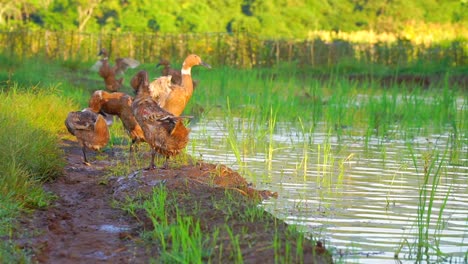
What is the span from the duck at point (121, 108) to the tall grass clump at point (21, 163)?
0.77 m

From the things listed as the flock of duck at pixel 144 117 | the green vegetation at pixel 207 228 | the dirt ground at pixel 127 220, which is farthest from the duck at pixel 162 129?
the green vegetation at pixel 207 228

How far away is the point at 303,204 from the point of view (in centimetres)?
805

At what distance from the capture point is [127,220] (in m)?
6.97

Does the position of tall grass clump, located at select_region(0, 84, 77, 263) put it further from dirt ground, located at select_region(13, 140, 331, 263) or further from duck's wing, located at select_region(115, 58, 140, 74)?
duck's wing, located at select_region(115, 58, 140, 74)

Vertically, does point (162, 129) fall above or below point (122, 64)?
below

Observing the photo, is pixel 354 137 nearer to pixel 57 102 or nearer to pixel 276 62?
pixel 57 102

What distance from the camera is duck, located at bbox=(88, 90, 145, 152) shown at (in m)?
10.1

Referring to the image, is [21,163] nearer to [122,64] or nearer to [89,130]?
[89,130]

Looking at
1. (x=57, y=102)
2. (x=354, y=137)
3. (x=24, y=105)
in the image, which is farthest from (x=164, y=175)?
(x=354, y=137)

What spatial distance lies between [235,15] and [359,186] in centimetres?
4660

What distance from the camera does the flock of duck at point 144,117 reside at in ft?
28.0

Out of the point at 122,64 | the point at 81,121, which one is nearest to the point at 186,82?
the point at 81,121

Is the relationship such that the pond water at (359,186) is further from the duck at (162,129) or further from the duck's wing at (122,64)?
the duck's wing at (122,64)

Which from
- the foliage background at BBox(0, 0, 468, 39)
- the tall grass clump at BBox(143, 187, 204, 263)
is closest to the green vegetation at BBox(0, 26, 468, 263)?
the tall grass clump at BBox(143, 187, 204, 263)
